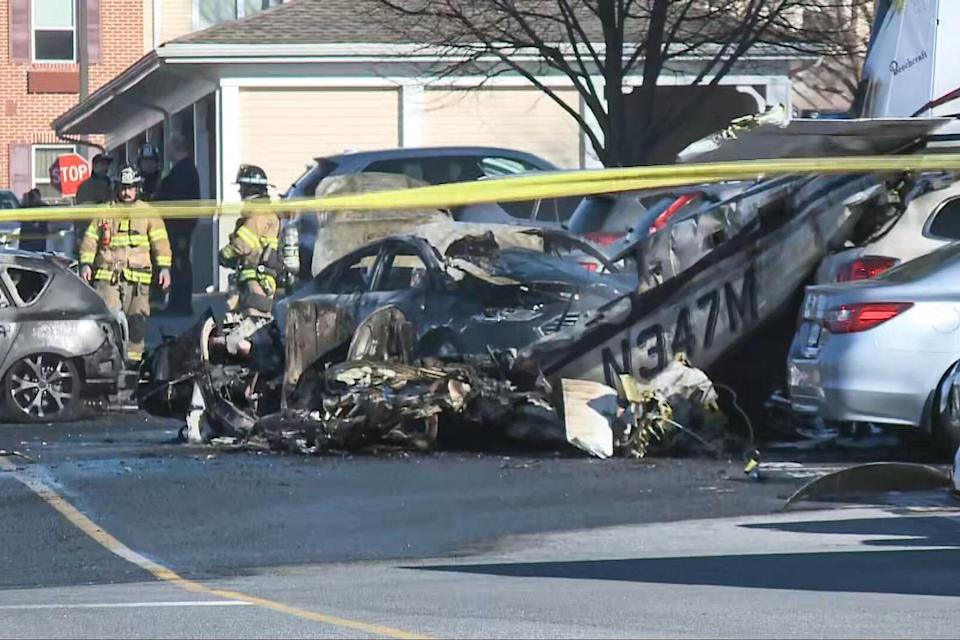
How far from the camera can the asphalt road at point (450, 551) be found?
6.82 m

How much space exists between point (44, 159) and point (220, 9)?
10.7 meters

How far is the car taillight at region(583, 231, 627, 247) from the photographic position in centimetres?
1791

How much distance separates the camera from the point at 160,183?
25719mm

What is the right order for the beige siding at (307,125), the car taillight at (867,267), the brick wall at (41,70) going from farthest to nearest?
the brick wall at (41,70) < the beige siding at (307,125) < the car taillight at (867,267)

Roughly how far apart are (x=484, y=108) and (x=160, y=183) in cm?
636

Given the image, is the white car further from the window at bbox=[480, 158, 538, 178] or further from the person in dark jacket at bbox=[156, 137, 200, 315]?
the person in dark jacket at bbox=[156, 137, 200, 315]

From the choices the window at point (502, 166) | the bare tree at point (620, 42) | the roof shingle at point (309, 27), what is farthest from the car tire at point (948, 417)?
the roof shingle at point (309, 27)

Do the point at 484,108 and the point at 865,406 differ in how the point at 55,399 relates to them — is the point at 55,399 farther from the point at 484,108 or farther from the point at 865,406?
the point at 484,108

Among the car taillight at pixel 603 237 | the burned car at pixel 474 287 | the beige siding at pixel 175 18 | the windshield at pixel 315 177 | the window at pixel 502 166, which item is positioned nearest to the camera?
the burned car at pixel 474 287

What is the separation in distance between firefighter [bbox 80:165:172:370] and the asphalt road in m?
5.22

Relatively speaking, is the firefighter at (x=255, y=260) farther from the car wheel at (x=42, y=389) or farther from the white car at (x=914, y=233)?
the white car at (x=914, y=233)

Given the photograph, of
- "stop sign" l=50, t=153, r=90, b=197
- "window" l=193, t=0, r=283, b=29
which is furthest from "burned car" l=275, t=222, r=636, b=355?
"window" l=193, t=0, r=283, b=29

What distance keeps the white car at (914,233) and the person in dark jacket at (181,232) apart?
38.1 feet

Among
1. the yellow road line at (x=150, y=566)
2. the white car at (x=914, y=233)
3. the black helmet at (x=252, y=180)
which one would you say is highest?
the black helmet at (x=252, y=180)
